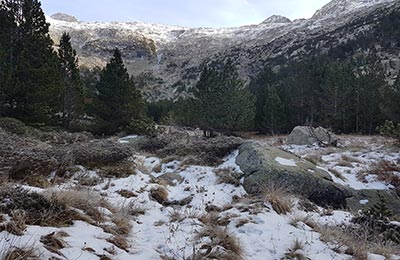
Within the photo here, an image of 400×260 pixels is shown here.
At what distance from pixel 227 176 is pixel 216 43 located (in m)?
145

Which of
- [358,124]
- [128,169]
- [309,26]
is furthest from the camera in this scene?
[309,26]

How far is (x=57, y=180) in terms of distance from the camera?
21.1ft

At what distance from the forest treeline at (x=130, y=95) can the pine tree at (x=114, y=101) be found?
70 millimetres

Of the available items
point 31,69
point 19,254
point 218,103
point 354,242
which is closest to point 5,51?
point 31,69

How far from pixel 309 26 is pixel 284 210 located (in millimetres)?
119174

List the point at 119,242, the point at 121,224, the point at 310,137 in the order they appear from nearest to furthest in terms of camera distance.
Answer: the point at 119,242 → the point at 121,224 → the point at 310,137

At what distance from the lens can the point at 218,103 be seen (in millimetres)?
29438

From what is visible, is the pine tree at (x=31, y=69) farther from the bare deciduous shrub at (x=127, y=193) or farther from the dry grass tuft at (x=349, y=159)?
the dry grass tuft at (x=349, y=159)

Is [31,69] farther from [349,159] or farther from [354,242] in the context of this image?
[354,242]

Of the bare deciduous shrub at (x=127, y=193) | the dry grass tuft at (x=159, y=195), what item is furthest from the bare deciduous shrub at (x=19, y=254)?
the dry grass tuft at (x=159, y=195)

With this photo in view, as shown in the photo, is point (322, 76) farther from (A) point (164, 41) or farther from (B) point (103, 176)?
(A) point (164, 41)

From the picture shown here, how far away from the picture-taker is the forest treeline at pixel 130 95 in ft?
56.5

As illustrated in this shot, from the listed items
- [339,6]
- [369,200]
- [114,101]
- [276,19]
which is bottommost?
[369,200]

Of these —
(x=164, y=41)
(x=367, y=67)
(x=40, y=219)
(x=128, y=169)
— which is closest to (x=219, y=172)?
(x=128, y=169)
